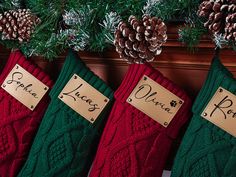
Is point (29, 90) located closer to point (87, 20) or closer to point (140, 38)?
point (87, 20)

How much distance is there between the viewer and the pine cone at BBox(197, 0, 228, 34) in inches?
37.0

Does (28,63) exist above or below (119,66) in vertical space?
below

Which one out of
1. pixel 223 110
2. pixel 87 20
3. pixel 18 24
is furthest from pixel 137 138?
pixel 18 24

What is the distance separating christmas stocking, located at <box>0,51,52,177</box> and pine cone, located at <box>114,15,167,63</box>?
0.28 meters

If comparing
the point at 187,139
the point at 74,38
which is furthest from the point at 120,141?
the point at 74,38

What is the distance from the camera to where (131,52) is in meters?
1.01

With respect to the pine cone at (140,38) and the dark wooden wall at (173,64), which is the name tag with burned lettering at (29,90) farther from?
the pine cone at (140,38)

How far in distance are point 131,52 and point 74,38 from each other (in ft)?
0.58

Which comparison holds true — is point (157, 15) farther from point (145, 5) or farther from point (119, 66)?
point (119, 66)

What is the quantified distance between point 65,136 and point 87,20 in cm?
29

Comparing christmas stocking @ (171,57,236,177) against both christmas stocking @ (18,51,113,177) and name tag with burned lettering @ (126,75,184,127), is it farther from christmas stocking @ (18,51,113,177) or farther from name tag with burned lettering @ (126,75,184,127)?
christmas stocking @ (18,51,113,177)

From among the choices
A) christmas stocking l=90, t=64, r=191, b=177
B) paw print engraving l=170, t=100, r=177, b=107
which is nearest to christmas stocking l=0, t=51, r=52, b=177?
christmas stocking l=90, t=64, r=191, b=177

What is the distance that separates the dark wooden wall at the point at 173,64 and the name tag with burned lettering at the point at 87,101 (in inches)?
4.4

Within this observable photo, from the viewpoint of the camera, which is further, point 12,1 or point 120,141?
point 12,1
